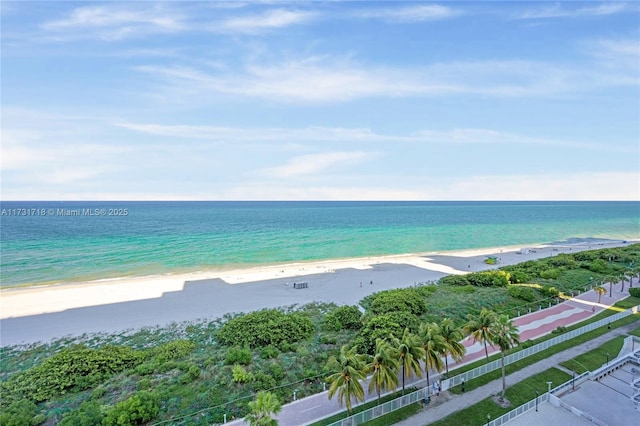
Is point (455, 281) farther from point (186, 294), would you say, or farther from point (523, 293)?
point (186, 294)

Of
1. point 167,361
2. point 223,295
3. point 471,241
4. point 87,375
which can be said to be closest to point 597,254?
point 471,241

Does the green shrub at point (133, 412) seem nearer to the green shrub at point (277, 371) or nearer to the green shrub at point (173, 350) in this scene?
the green shrub at point (173, 350)

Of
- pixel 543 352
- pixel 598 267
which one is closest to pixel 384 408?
pixel 543 352

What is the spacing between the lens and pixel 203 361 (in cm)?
2481

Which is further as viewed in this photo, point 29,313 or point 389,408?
point 29,313

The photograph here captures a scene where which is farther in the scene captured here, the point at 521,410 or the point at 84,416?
the point at 521,410

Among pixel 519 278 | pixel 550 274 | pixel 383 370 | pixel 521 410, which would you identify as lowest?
pixel 521 410

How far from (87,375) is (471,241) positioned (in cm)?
9416

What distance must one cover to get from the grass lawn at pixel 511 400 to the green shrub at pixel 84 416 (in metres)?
18.6

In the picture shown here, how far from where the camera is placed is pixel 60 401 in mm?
20422

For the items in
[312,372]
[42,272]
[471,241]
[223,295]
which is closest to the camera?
[312,372]

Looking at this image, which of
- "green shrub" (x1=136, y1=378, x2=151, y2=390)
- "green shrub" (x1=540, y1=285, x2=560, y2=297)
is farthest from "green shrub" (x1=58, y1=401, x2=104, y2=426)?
"green shrub" (x1=540, y1=285, x2=560, y2=297)

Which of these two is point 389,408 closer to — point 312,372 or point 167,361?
point 312,372

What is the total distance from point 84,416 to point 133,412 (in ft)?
8.66
